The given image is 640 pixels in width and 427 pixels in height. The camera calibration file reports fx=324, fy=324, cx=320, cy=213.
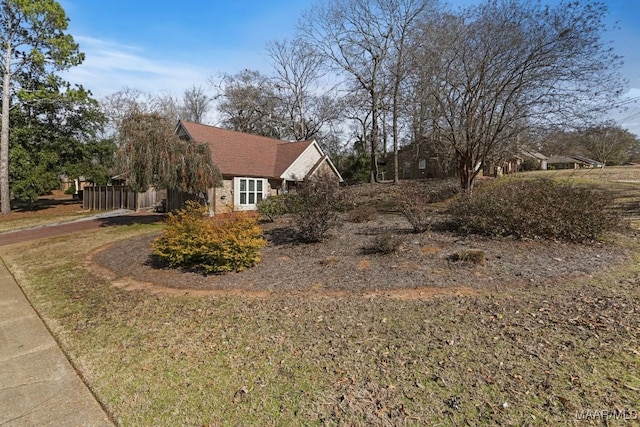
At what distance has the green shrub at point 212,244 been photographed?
6480 millimetres

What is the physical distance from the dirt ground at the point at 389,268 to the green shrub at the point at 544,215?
348mm

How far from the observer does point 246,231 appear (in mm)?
6719

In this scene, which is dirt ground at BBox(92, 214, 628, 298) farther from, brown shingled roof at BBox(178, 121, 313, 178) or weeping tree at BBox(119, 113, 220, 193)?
brown shingled roof at BBox(178, 121, 313, 178)

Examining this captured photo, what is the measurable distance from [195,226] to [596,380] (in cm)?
673

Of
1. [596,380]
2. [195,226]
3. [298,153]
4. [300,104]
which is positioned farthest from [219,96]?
[596,380]

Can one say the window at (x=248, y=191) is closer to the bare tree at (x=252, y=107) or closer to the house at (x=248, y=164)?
the house at (x=248, y=164)

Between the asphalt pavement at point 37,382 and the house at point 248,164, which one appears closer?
the asphalt pavement at point 37,382

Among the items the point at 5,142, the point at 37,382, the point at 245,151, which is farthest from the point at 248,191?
the point at 37,382

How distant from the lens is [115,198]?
22234 millimetres

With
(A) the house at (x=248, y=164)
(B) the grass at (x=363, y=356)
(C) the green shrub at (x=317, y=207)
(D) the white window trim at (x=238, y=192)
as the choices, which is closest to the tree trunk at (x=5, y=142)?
(A) the house at (x=248, y=164)

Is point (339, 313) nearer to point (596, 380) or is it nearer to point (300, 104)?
point (596, 380)

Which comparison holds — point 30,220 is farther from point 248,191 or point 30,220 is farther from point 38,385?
point 38,385

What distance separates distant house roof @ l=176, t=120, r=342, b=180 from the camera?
1834 centimetres

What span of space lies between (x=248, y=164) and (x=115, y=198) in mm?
10087
